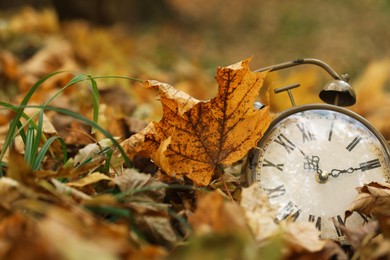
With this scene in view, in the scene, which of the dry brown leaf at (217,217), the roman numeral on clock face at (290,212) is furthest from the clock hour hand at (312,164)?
the dry brown leaf at (217,217)

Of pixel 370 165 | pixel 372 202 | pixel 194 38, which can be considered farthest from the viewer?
pixel 194 38

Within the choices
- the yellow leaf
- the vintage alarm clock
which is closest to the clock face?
the vintage alarm clock

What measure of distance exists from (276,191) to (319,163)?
0.14 m

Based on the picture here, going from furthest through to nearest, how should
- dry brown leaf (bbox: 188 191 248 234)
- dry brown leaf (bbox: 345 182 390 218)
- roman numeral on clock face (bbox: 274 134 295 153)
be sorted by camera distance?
1. roman numeral on clock face (bbox: 274 134 295 153)
2. dry brown leaf (bbox: 345 182 390 218)
3. dry brown leaf (bbox: 188 191 248 234)

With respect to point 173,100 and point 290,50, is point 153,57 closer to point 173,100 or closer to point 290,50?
point 290,50

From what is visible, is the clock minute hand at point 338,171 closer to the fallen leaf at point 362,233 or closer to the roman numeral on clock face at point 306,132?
the roman numeral on clock face at point 306,132

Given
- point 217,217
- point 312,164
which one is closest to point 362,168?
point 312,164

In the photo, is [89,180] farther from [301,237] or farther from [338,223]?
[338,223]

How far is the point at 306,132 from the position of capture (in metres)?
1.86

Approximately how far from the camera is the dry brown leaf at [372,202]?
5.73ft

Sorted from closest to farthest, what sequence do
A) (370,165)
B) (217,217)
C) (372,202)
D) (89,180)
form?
1. (217,217)
2. (89,180)
3. (372,202)
4. (370,165)

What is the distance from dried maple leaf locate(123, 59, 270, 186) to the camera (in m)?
1.80

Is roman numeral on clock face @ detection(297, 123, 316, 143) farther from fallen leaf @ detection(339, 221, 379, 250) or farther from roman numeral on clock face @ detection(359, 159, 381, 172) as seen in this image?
fallen leaf @ detection(339, 221, 379, 250)

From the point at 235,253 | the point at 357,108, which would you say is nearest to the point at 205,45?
the point at 357,108
